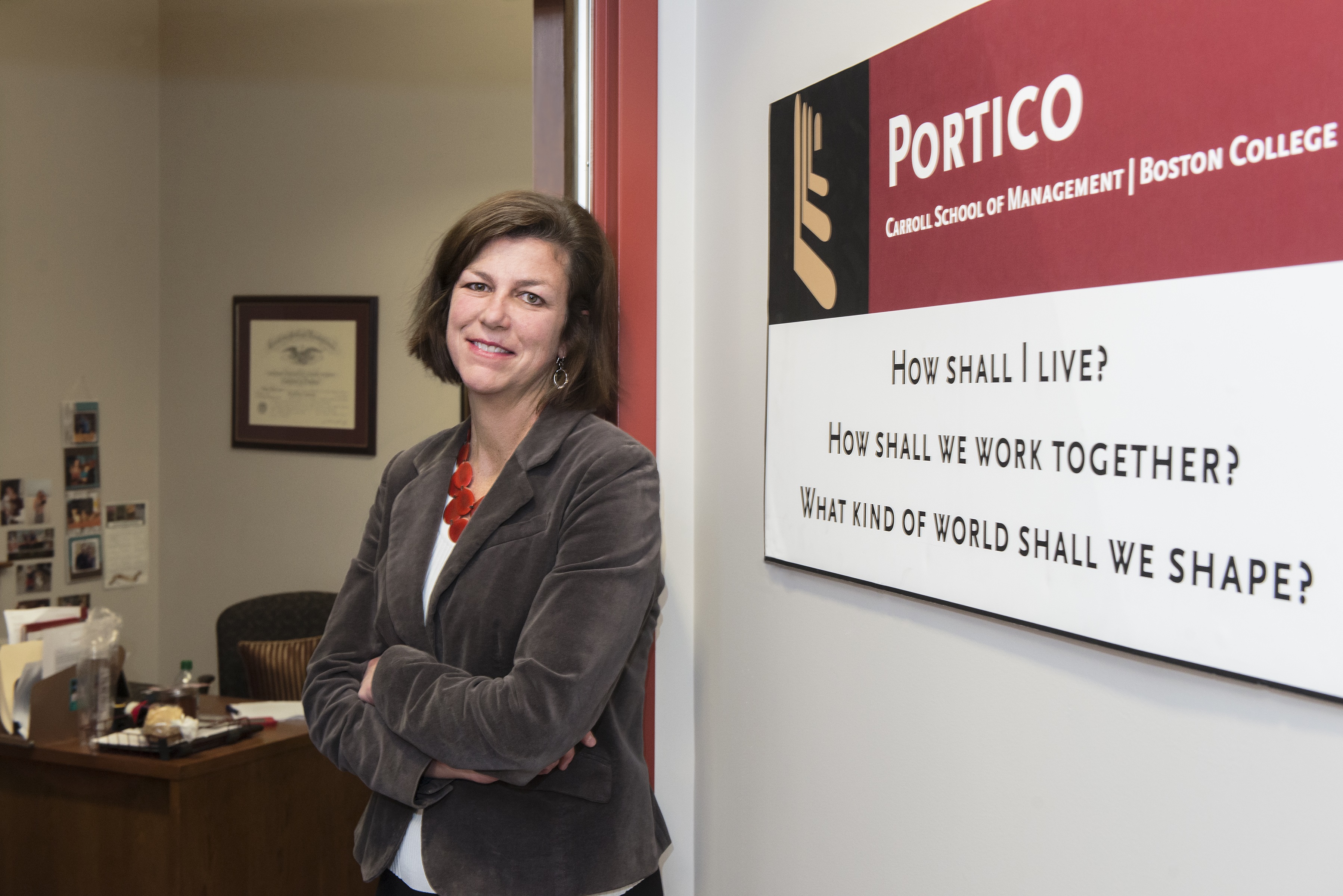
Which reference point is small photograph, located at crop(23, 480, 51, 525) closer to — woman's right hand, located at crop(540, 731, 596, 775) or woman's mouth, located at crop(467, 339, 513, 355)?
woman's mouth, located at crop(467, 339, 513, 355)

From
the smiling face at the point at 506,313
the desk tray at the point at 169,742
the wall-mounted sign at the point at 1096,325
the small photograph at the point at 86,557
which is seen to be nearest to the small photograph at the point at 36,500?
the small photograph at the point at 86,557

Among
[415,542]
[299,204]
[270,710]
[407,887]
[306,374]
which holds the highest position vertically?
[299,204]

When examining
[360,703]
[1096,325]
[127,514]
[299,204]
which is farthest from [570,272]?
[127,514]

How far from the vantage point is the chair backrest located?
3666 mm

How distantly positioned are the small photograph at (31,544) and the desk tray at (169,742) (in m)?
1.58

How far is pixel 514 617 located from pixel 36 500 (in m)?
3.30

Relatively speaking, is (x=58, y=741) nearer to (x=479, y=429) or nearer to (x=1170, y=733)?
(x=479, y=429)

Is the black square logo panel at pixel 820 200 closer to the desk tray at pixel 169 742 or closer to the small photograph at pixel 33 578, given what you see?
the desk tray at pixel 169 742

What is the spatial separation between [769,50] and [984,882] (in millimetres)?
1150

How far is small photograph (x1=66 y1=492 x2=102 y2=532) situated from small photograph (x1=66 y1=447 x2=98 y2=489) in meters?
0.03

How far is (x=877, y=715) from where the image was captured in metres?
1.29

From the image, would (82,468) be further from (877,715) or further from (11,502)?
(877,715)

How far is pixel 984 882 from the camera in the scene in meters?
1.11

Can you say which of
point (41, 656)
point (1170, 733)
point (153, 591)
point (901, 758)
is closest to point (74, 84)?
point (153, 591)
